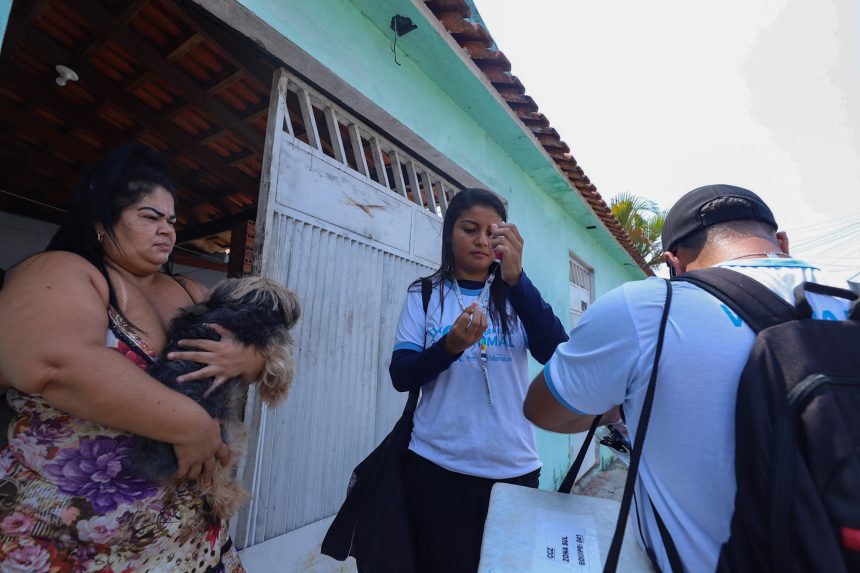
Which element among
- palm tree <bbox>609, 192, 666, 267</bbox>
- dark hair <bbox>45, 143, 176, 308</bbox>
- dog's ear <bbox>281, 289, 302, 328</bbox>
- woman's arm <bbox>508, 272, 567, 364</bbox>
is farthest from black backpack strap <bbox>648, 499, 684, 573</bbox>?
palm tree <bbox>609, 192, 666, 267</bbox>

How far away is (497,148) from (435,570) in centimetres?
348

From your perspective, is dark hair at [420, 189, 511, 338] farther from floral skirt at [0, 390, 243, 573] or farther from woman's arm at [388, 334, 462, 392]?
floral skirt at [0, 390, 243, 573]

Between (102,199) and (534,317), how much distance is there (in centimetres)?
153

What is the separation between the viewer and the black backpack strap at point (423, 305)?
5.58ft

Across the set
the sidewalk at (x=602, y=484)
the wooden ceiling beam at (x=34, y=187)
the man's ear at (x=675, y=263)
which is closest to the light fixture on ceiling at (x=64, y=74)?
the wooden ceiling beam at (x=34, y=187)

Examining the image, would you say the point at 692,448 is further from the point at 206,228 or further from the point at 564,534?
the point at 206,228

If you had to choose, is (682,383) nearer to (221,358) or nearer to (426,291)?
(426,291)

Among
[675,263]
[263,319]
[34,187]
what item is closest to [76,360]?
[263,319]

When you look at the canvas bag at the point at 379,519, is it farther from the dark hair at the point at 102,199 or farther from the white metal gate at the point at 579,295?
the white metal gate at the point at 579,295

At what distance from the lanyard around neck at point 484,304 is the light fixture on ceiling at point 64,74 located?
10.7ft

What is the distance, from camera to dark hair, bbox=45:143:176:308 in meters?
1.20

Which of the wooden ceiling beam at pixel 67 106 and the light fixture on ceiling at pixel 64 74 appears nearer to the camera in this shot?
the light fixture on ceiling at pixel 64 74

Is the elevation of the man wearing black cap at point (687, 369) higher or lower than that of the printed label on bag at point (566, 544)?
higher

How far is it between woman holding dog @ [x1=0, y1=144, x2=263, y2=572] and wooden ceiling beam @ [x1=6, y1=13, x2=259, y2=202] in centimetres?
242
